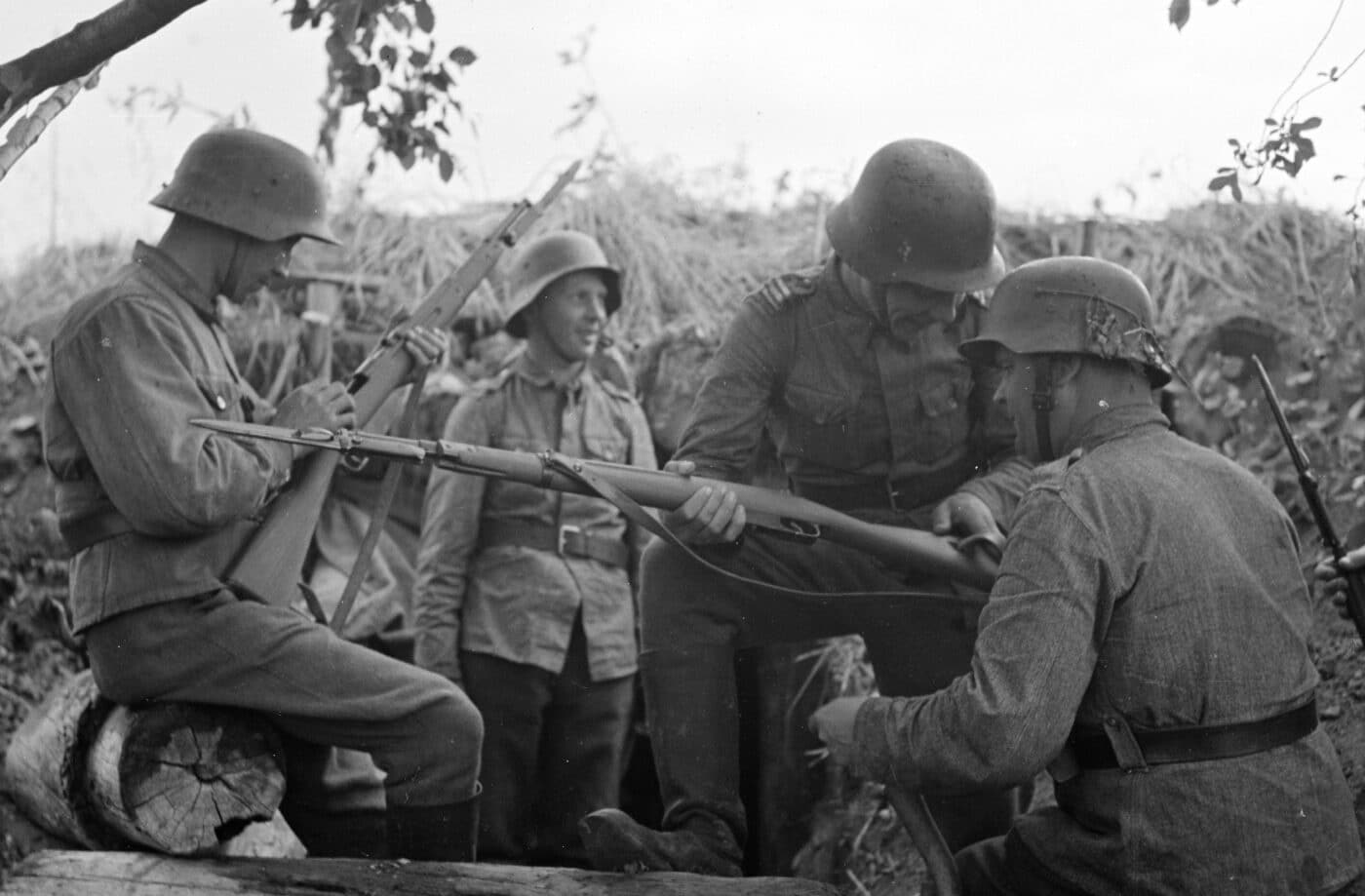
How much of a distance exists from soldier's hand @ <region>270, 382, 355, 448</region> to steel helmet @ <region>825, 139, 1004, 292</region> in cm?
163

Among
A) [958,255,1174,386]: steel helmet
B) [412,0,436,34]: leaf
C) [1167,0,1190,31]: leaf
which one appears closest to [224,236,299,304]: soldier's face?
[412,0,436,34]: leaf

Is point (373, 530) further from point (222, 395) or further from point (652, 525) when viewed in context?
point (652, 525)

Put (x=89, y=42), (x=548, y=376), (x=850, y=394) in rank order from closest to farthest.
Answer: (x=89, y=42), (x=850, y=394), (x=548, y=376)

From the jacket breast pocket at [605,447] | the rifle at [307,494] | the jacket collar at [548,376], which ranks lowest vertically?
the jacket breast pocket at [605,447]

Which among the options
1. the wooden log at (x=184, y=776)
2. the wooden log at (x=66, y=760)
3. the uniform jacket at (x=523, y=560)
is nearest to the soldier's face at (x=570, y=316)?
the uniform jacket at (x=523, y=560)

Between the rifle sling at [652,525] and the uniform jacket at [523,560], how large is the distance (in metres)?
1.86

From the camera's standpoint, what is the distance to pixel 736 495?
465 cm

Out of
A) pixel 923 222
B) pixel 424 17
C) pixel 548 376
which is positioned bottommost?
pixel 548 376

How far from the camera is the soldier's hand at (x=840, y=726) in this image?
158 inches

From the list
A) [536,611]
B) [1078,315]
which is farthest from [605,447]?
[1078,315]

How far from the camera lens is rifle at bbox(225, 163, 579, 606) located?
4449 mm

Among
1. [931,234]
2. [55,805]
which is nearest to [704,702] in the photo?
[931,234]

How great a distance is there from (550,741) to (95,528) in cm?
264

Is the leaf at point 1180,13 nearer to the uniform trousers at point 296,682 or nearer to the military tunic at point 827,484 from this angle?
the military tunic at point 827,484
